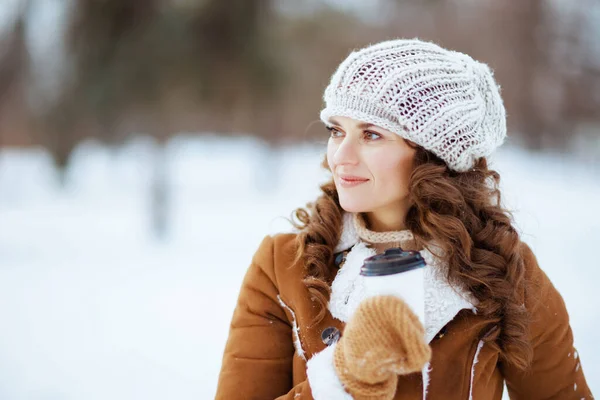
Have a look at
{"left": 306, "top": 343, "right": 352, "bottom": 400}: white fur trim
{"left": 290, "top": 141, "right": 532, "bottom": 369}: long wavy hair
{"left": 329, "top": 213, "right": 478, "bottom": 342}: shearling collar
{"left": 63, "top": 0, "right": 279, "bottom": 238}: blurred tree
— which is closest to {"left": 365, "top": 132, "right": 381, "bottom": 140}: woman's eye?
{"left": 290, "top": 141, "right": 532, "bottom": 369}: long wavy hair

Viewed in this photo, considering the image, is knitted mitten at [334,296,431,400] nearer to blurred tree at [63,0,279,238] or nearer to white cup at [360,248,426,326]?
white cup at [360,248,426,326]

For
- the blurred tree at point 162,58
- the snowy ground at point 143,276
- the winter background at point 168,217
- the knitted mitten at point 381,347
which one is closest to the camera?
the knitted mitten at point 381,347

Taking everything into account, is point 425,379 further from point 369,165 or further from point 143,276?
point 143,276

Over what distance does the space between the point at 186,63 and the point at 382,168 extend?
573cm

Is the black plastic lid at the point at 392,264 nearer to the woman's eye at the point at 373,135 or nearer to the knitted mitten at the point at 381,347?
the knitted mitten at the point at 381,347

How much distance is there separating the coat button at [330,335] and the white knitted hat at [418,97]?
59 cm

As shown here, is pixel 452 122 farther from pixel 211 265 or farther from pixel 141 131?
pixel 141 131

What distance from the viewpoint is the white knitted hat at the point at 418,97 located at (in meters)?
1.41

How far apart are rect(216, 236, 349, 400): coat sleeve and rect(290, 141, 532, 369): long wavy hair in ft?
0.41

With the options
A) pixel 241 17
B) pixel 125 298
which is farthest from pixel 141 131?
pixel 125 298

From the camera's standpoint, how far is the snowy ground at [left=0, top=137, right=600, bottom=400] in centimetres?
346

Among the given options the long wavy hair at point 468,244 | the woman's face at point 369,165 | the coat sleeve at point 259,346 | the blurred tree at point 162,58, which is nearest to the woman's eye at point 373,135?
the woman's face at point 369,165

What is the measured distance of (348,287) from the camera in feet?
4.94

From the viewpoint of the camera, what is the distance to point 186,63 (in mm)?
6676
